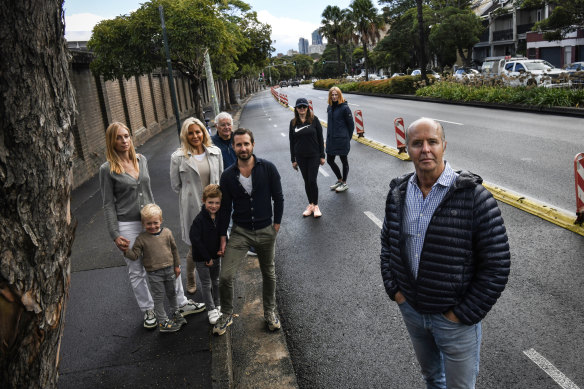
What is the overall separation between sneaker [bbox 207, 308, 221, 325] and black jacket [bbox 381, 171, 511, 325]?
2490 millimetres

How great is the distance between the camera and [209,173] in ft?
16.7

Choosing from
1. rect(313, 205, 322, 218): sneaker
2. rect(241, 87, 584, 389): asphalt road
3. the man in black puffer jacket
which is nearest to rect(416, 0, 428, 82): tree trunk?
rect(241, 87, 584, 389): asphalt road

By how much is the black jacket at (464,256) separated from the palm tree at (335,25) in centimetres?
6711

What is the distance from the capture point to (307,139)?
7602 mm

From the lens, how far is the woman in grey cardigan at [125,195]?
441 cm

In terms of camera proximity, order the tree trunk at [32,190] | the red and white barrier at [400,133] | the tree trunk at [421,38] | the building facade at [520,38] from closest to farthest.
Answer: the tree trunk at [32,190]
the red and white barrier at [400,133]
the tree trunk at [421,38]
the building facade at [520,38]

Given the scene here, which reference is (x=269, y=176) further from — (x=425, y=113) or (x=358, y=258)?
(x=425, y=113)

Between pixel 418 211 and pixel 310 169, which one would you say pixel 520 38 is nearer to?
pixel 310 169

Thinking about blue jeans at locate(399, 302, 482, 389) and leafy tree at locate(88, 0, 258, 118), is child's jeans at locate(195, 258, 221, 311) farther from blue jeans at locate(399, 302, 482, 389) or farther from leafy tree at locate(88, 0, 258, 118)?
leafy tree at locate(88, 0, 258, 118)

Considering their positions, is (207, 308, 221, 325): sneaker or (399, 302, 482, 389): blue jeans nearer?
(399, 302, 482, 389): blue jeans

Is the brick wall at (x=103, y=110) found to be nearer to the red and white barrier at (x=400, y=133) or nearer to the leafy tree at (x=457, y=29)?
the red and white barrier at (x=400, y=133)

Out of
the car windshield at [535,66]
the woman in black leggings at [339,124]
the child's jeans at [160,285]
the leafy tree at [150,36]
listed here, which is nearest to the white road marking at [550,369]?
the child's jeans at [160,285]

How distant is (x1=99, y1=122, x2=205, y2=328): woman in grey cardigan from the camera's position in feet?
14.5

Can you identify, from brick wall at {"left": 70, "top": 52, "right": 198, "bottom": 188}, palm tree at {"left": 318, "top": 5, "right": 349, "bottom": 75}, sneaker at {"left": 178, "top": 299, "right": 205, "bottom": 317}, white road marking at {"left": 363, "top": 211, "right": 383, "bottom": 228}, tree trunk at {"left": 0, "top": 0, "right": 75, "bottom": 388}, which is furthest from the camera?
palm tree at {"left": 318, "top": 5, "right": 349, "bottom": 75}
